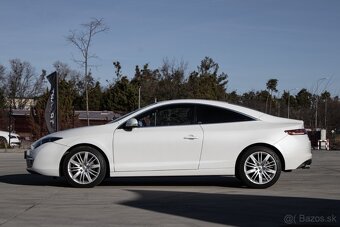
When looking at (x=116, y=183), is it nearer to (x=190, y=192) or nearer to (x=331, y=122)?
(x=190, y=192)

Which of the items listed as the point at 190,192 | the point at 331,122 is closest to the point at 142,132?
the point at 190,192

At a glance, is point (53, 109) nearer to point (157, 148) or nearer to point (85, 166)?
point (85, 166)

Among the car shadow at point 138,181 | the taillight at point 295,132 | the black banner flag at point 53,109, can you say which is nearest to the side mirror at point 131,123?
the car shadow at point 138,181

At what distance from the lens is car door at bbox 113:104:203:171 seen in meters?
9.40

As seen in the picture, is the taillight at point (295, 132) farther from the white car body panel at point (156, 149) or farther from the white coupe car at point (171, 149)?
the white car body panel at point (156, 149)

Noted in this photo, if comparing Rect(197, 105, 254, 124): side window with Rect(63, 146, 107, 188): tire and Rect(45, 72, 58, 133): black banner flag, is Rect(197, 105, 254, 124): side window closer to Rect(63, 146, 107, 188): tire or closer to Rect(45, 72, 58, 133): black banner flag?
Rect(63, 146, 107, 188): tire

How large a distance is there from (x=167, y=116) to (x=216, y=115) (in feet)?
2.87

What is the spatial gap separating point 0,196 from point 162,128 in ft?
9.52

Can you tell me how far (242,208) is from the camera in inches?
297

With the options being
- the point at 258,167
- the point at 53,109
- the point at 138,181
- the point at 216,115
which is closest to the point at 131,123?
the point at 216,115

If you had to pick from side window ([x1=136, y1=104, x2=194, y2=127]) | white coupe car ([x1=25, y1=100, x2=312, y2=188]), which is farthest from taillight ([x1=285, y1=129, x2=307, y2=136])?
side window ([x1=136, y1=104, x2=194, y2=127])

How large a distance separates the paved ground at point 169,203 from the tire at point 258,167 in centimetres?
20

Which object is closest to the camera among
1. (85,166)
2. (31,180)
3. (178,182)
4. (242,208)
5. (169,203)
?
(242,208)

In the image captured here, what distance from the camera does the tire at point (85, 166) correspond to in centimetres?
944
